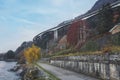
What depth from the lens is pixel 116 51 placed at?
1001 inches

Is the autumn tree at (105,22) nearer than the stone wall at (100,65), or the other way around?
the stone wall at (100,65)

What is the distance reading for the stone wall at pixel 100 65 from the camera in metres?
25.4

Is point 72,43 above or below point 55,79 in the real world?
above

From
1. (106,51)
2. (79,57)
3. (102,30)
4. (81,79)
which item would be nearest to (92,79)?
(81,79)

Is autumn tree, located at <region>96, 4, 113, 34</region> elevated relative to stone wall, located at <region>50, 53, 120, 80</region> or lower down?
elevated

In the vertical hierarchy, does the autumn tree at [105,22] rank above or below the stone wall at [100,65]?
above

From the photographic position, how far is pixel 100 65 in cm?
2967

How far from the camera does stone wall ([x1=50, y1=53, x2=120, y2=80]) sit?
25.4 m

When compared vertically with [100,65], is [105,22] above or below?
above

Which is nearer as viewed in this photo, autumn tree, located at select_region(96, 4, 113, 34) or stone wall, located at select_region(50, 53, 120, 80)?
stone wall, located at select_region(50, 53, 120, 80)

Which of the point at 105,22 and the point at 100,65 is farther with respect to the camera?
the point at 105,22

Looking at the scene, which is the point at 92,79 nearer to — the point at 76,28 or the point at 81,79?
the point at 81,79

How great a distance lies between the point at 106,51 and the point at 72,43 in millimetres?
52760

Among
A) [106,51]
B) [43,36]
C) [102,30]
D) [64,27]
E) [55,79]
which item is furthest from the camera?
[43,36]
